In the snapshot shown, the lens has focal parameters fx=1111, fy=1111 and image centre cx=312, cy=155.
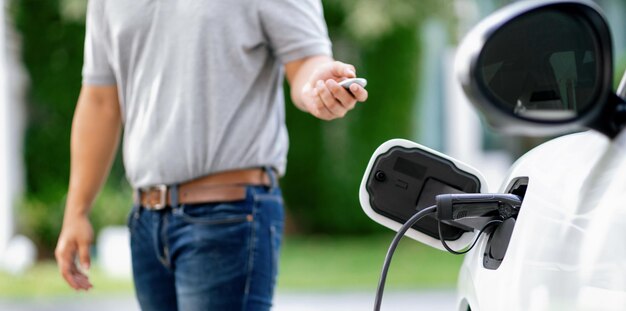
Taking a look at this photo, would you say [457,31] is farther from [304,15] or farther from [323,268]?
[304,15]

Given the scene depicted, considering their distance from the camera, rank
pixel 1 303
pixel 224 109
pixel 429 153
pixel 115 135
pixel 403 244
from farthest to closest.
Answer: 1. pixel 403 244
2. pixel 1 303
3. pixel 115 135
4. pixel 224 109
5. pixel 429 153

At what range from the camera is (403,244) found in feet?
46.0

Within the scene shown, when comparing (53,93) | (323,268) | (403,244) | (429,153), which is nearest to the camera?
(429,153)

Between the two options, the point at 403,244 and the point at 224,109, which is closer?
the point at 224,109

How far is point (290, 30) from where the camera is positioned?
2551 mm

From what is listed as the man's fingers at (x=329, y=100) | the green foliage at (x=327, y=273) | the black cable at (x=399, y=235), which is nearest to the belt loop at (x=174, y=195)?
the man's fingers at (x=329, y=100)

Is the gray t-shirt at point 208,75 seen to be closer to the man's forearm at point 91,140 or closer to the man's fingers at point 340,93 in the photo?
the man's forearm at point 91,140

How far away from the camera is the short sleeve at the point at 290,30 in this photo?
2.54 m

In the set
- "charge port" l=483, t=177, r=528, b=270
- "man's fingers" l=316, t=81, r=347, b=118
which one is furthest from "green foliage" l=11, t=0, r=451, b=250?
"charge port" l=483, t=177, r=528, b=270

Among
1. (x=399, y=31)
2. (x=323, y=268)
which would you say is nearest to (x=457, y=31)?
(x=399, y=31)

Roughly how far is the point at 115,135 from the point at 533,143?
465 inches

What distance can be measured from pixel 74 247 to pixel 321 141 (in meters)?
11.4

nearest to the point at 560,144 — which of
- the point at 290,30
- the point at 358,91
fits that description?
the point at 358,91

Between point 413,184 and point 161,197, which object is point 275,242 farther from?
point 413,184
